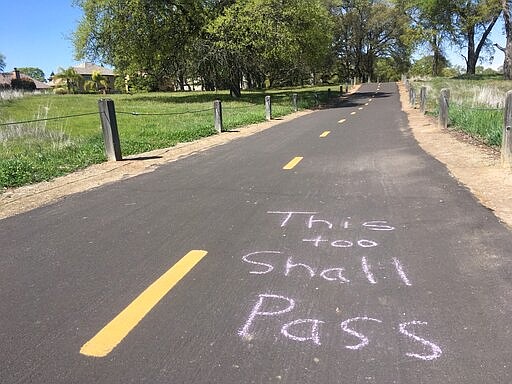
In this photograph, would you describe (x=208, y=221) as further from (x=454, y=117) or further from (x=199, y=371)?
(x=454, y=117)

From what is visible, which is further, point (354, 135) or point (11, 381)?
point (354, 135)

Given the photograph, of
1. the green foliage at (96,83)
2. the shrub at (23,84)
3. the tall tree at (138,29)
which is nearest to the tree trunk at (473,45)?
the tall tree at (138,29)

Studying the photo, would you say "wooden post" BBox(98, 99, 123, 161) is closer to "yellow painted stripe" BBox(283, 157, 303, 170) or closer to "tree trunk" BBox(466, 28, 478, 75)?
"yellow painted stripe" BBox(283, 157, 303, 170)

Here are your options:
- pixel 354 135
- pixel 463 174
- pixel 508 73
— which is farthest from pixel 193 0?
pixel 508 73

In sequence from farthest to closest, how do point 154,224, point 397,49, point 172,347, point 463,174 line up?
point 397,49 < point 463,174 < point 154,224 < point 172,347

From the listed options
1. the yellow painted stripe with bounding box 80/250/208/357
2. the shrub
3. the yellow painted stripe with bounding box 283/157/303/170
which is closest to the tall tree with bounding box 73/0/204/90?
the yellow painted stripe with bounding box 283/157/303/170

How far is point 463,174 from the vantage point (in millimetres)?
8359

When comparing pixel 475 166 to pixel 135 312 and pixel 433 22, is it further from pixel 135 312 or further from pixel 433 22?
pixel 433 22

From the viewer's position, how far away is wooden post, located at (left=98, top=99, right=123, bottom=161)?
1108 cm

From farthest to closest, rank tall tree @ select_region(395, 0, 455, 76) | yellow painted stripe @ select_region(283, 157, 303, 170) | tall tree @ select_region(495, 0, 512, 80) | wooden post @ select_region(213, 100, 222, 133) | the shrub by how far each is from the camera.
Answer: the shrub, tall tree @ select_region(395, 0, 455, 76), tall tree @ select_region(495, 0, 512, 80), wooden post @ select_region(213, 100, 222, 133), yellow painted stripe @ select_region(283, 157, 303, 170)

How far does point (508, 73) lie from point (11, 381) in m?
57.8

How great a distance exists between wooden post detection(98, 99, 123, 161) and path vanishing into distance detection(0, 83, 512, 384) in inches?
150

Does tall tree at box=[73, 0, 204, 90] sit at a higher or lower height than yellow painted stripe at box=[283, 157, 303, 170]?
higher

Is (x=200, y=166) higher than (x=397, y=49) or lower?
lower
